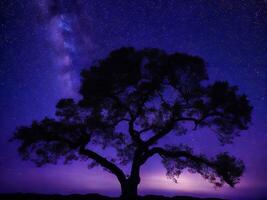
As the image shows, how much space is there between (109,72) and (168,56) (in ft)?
16.7

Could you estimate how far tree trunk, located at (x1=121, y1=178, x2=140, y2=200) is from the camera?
18016 mm

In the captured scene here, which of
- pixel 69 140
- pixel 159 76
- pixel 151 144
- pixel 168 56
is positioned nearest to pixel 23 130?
pixel 69 140

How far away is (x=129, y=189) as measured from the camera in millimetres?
18219

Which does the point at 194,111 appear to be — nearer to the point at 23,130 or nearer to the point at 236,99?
the point at 236,99

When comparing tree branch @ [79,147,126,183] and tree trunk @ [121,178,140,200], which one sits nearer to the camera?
tree trunk @ [121,178,140,200]

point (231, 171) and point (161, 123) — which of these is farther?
point (161, 123)

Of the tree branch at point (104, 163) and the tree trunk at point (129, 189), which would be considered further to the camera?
the tree branch at point (104, 163)

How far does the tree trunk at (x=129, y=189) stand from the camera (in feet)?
59.1

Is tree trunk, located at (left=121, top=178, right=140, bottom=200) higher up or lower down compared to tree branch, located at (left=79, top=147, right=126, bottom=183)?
lower down

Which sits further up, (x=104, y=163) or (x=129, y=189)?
(x=104, y=163)

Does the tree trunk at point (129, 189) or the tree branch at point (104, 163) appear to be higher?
the tree branch at point (104, 163)

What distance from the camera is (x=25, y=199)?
64.8 feet

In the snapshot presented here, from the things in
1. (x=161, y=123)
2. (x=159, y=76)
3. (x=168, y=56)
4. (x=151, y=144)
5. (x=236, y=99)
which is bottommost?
(x=151, y=144)

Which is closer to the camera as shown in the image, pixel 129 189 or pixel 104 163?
pixel 129 189
